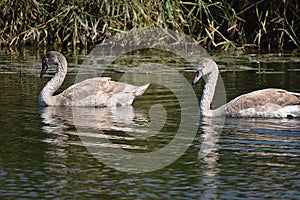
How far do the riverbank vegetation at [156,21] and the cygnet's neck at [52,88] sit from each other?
481cm

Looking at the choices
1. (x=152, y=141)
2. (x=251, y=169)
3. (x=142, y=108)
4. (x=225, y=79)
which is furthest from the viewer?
(x=225, y=79)

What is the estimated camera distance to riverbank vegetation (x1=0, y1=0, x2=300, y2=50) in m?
17.1

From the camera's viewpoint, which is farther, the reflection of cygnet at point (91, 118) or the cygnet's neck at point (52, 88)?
the cygnet's neck at point (52, 88)

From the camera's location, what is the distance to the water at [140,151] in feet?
21.5

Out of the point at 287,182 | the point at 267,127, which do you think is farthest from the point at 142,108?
the point at 287,182

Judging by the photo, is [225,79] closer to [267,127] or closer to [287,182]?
[267,127]

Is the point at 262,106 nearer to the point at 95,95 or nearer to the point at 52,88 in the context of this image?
the point at 95,95

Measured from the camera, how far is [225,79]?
43.0 ft

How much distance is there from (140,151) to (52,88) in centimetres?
394

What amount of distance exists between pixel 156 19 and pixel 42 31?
8.10 ft

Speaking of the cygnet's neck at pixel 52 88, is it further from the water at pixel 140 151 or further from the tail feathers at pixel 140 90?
the tail feathers at pixel 140 90

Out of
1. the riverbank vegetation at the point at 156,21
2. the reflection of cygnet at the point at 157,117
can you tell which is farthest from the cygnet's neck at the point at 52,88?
the riverbank vegetation at the point at 156,21

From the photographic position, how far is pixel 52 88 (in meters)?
11.7

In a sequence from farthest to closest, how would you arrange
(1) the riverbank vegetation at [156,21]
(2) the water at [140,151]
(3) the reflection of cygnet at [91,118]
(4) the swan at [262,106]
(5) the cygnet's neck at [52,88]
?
(1) the riverbank vegetation at [156,21]
(5) the cygnet's neck at [52,88]
(4) the swan at [262,106]
(3) the reflection of cygnet at [91,118]
(2) the water at [140,151]
